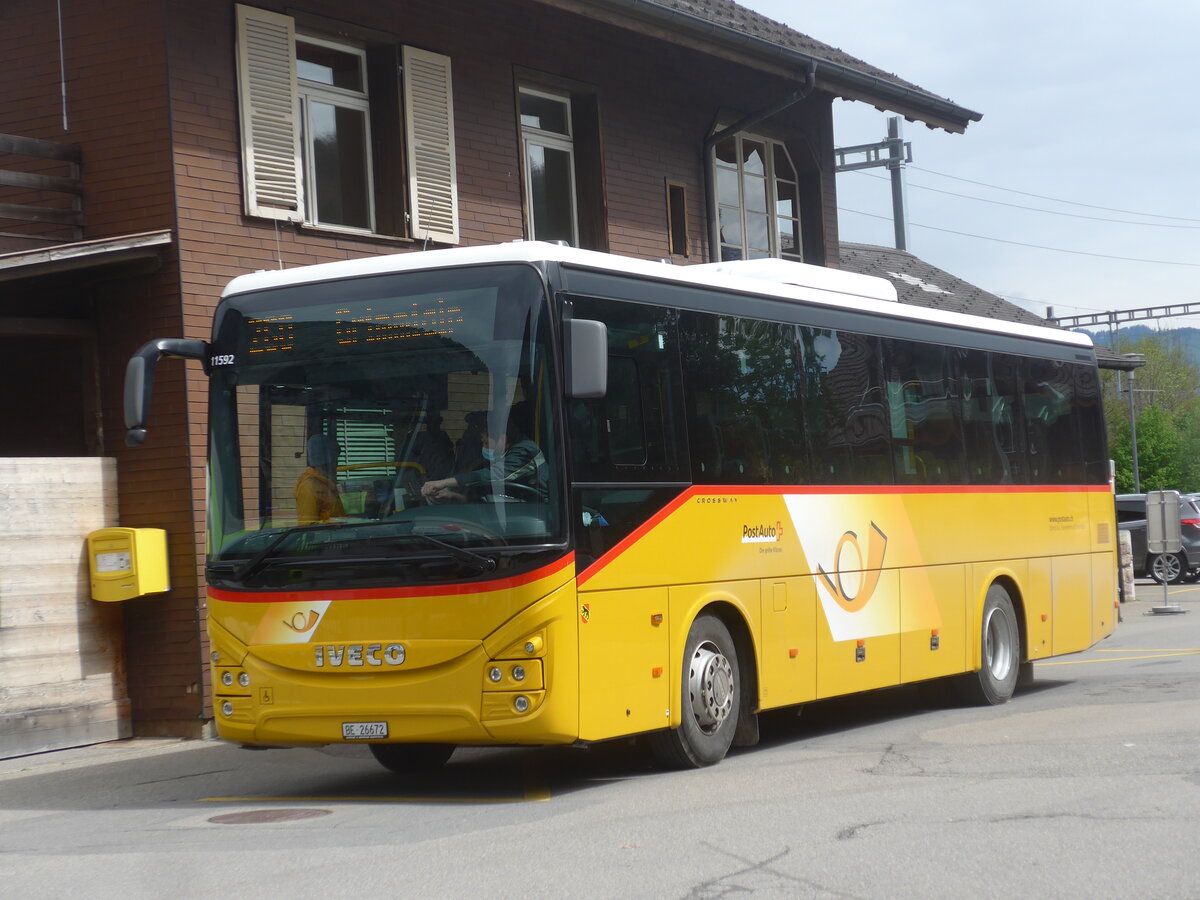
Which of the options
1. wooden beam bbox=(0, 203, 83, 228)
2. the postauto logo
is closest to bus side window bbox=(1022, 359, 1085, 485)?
the postauto logo

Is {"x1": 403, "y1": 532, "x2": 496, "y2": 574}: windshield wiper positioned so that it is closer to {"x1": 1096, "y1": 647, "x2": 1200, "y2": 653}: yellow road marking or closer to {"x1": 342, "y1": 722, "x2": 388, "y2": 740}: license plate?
{"x1": 342, "y1": 722, "x2": 388, "y2": 740}: license plate

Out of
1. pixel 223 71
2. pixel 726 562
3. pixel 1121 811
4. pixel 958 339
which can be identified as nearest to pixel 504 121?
pixel 223 71

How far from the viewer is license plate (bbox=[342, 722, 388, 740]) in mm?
9102

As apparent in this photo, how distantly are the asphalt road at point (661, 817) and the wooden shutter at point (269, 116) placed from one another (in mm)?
4837

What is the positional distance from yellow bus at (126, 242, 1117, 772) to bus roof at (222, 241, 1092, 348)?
0.03 meters

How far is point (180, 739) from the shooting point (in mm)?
13578

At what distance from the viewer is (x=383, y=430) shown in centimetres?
923

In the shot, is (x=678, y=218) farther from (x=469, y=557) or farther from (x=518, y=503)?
(x=469, y=557)

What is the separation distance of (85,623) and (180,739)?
4.06 feet

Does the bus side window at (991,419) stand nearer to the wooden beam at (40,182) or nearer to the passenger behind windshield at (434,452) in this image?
the passenger behind windshield at (434,452)

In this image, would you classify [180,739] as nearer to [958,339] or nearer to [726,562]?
[726,562]

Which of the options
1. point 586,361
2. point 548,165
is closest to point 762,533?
point 586,361

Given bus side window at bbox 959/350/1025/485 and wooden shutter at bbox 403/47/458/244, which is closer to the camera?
bus side window at bbox 959/350/1025/485

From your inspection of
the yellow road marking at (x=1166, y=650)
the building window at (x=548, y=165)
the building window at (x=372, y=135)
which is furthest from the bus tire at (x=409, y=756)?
the yellow road marking at (x=1166, y=650)
